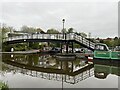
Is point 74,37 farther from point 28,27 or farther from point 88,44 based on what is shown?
point 28,27

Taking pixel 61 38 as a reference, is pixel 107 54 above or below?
below

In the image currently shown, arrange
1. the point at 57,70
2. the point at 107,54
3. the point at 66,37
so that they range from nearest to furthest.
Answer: the point at 57,70 < the point at 107,54 < the point at 66,37

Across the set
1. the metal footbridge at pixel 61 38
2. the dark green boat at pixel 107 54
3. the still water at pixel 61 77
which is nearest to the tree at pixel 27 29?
the metal footbridge at pixel 61 38

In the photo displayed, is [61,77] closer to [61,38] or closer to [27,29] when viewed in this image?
[61,38]

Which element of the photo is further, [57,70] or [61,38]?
[61,38]

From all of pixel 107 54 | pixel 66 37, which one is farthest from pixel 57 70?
pixel 66 37

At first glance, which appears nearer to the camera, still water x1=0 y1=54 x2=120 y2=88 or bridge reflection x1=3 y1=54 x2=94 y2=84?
still water x1=0 y1=54 x2=120 y2=88

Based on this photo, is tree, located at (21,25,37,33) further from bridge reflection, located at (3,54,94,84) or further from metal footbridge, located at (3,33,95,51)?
bridge reflection, located at (3,54,94,84)

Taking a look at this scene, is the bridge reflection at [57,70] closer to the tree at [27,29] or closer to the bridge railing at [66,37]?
the bridge railing at [66,37]

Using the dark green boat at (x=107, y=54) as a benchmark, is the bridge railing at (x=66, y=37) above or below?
above

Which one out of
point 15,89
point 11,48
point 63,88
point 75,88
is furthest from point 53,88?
point 11,48

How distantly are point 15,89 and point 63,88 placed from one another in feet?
8.06

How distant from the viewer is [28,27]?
6888 centimetres

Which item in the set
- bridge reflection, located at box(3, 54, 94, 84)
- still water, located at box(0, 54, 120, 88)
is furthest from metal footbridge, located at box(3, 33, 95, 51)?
bridge reflection, located at box(3, 54, 94, 84)
